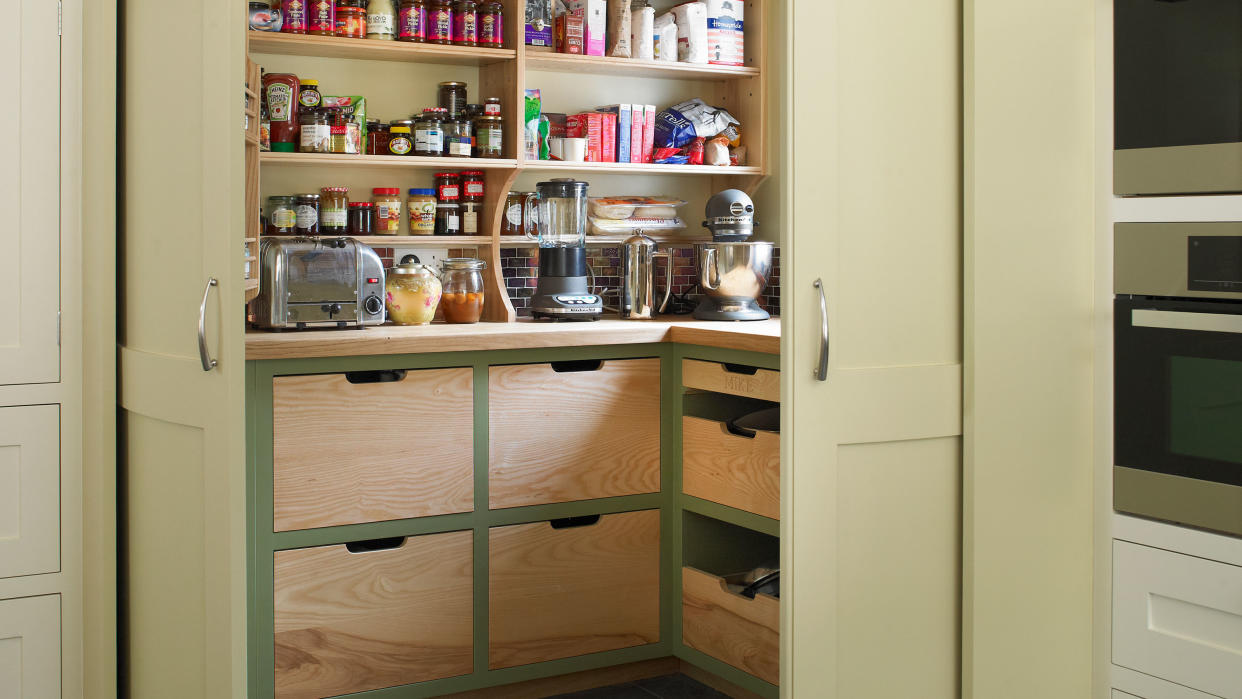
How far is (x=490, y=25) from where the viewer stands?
3146mm

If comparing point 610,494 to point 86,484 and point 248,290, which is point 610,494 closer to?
point 248,290

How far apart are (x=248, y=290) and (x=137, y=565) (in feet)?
2.73

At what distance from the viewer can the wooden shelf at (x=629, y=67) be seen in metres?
3.28

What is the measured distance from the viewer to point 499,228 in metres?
3.25

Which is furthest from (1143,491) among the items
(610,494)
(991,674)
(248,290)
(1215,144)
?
(248,290)

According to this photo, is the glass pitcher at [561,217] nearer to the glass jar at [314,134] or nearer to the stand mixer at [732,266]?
the stand mixer at [732,266]

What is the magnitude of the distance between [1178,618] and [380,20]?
94.8 inches

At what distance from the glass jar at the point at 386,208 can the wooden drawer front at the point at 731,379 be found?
3.11 feet

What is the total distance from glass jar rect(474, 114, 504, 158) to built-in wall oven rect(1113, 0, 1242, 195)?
173cm

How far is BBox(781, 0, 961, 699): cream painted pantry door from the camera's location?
5.88 ft

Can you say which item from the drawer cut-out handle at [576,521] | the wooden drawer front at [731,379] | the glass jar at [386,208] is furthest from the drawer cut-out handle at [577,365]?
the glass jar at [386,208]

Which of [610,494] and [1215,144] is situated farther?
[610,494]

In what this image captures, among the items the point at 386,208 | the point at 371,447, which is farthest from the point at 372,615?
the point at 386,208

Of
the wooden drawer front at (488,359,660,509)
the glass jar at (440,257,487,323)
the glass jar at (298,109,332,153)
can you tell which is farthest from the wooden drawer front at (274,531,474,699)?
the glass jar at (298,109,332,153)
